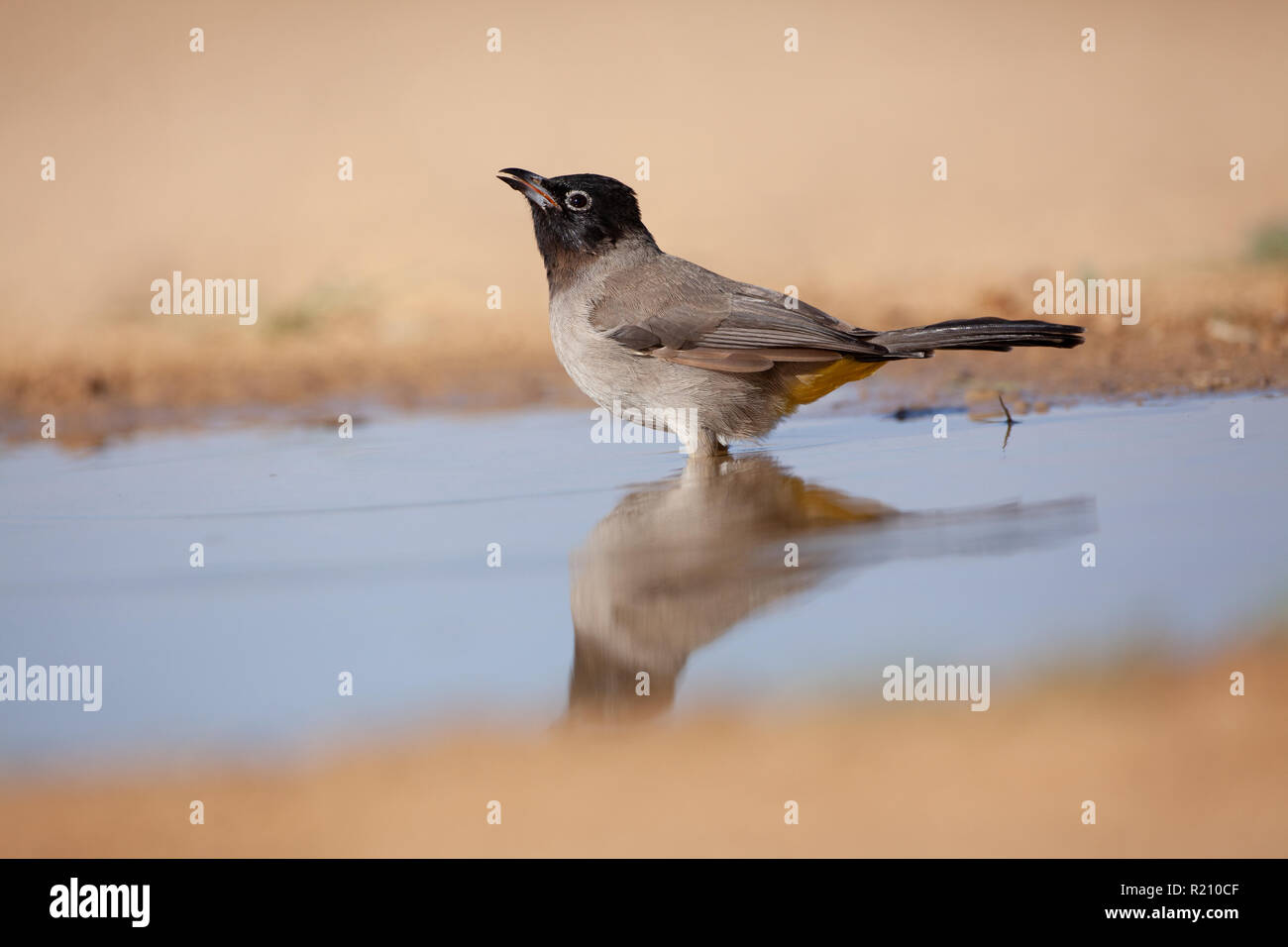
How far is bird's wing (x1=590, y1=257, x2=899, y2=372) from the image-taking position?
224 inches

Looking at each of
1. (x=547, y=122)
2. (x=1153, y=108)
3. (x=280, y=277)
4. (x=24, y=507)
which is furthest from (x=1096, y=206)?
(x=24, y=507)

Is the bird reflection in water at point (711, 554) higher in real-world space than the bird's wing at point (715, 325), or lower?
lower

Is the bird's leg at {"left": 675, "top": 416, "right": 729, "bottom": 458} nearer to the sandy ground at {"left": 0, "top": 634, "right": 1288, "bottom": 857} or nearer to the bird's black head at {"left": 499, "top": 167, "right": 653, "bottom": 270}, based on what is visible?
the bird's black head at {"left": 499, "top": 167, "right": 653, "bottom": 270}

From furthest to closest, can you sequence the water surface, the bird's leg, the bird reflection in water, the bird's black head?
the bird's black head, the bird's leg, the bird reflection in water, the water surface

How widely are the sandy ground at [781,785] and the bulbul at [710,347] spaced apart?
2.53 metres

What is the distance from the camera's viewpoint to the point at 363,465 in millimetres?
6105

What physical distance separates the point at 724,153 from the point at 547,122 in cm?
177

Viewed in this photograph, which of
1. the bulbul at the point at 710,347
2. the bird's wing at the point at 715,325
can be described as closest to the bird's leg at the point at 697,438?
the bulbul at the point at 710,347

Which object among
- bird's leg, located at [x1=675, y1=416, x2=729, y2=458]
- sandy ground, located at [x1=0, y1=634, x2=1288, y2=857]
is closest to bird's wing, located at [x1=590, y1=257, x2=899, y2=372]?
bird's leg, located at [x1=675, y1=416, x2=729, y2=458]

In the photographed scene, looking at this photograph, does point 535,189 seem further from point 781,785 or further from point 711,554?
point 781,785

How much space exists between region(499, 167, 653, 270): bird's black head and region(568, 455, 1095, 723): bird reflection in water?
1.55 metres

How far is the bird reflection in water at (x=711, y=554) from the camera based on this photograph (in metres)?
3.62

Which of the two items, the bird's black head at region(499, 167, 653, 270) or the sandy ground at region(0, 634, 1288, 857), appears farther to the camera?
the bird's black head at region(499, 167, 653, 270)

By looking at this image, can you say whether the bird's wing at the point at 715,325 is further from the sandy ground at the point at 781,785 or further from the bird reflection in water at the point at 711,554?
the sandy ground at the point at 781,785
